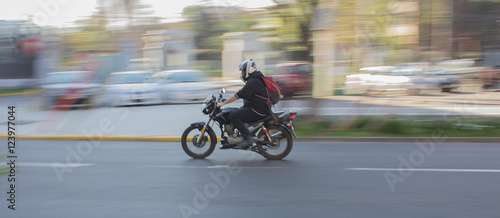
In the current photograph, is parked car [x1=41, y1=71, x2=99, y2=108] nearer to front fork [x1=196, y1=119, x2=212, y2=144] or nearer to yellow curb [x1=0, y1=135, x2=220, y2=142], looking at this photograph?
yellow curb [x1=0, y1=135, x2=220, y2=142]

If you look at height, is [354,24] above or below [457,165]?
above

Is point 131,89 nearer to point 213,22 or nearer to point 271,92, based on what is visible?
point 213,22

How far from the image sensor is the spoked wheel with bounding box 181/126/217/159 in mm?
8281

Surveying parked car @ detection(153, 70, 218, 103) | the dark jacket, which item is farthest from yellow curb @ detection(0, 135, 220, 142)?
parked car @ detection(153, 70, 218, 103)

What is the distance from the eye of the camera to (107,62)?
68.2 feet

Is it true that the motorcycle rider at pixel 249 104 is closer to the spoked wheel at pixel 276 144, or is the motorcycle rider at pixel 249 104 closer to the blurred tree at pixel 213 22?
the spoked wheel at pixel 276 144

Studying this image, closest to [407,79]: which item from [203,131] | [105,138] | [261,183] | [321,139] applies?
[321,139]

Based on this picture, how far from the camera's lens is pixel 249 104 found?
793cm

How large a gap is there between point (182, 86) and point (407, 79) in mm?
9531

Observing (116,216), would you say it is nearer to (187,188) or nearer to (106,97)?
(187,188)

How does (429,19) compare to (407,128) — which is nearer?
(407,128)

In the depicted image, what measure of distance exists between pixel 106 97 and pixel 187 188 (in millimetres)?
13360

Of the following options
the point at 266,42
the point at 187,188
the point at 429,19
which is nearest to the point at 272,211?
the point at 187,188

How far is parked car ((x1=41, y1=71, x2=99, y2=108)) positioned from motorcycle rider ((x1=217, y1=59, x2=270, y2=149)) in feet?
37.3
